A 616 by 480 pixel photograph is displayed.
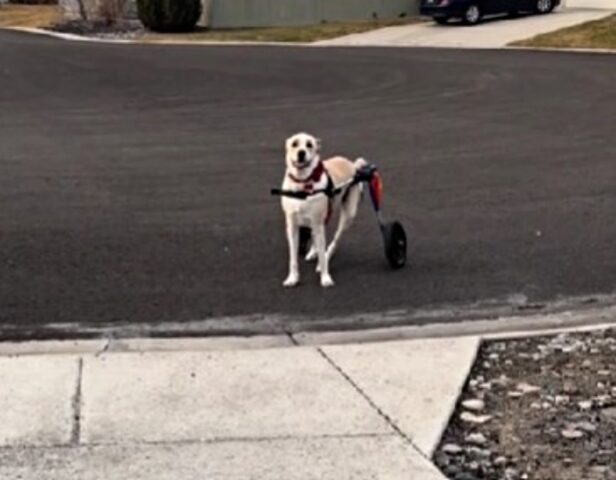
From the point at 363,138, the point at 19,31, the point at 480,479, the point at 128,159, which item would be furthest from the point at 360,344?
the point at 19,31

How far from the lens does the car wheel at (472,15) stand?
134 feet

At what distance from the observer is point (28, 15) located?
5544 cm

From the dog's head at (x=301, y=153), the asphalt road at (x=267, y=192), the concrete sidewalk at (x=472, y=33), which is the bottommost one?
the concrete sidewalk at (x=472, y=33)

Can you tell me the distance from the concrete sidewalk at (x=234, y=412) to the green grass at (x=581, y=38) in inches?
1091

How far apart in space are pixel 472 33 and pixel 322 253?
30.7 metres

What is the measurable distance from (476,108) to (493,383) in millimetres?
13528

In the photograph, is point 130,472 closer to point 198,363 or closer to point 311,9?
point 198,363

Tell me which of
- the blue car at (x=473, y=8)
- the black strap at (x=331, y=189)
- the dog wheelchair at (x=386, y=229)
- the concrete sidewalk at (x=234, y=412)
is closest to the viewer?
the concrete sidewalk at (x=234, y=412)

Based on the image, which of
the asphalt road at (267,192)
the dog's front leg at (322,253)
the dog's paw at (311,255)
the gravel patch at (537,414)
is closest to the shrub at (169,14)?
the asphalt road at (267,192)

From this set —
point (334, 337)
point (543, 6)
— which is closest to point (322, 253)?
point (334, 337)

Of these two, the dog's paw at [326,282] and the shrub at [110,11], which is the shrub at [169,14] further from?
the dog's paw at [326,282]

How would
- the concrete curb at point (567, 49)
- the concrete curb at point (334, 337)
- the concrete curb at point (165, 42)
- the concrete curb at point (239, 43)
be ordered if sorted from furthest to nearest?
the concrete curb at point (165, 42), the concrete curb at point (239, 43), the concrete curb at point (567, 49), the concrete curb at point (334, 337)

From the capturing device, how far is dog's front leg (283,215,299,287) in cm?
857

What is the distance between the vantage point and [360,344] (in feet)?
23.8
